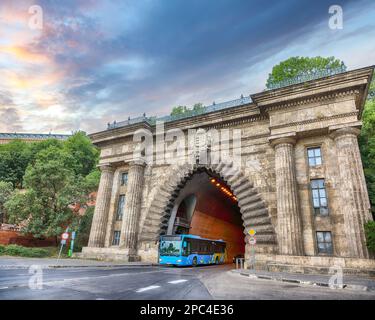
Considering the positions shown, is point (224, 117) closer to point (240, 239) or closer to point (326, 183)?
point (326, 183)

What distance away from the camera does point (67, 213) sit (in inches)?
1158

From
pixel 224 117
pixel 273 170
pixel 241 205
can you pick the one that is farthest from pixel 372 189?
pixel 224 117

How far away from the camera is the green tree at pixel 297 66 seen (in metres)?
31.6

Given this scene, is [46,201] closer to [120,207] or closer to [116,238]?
[120,207]

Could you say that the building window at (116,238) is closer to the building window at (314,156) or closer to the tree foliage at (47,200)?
the tree foliage at (47,200)

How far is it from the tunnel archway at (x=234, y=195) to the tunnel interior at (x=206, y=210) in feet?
3.31

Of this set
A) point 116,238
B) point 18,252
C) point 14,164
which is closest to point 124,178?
point 116,238

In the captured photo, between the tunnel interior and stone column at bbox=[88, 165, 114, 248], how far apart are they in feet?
21.7

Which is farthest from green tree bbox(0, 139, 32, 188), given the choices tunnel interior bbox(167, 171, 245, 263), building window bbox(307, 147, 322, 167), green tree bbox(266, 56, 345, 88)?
building window bbox(307, 147, 322, 167)

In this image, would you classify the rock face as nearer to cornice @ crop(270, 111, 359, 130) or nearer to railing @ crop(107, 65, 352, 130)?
cornice @ crop(270, 111, 359, 130)

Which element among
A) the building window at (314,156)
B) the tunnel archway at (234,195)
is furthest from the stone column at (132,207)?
the building window at (314,156)

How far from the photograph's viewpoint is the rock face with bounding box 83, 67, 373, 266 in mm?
16859

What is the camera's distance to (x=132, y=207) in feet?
81.6
